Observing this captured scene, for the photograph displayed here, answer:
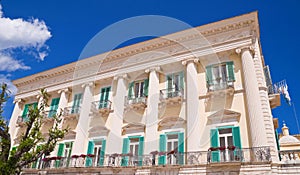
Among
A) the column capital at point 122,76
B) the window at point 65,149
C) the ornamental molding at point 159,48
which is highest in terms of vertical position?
the ornamental molding at point 159,48

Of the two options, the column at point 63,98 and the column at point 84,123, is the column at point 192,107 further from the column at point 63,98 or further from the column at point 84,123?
the column at point 63,98

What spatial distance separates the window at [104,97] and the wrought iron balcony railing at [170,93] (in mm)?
4128

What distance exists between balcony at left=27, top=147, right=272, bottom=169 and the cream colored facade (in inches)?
1.8

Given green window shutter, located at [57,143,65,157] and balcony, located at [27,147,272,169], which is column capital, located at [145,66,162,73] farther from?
green window shutter, located at [57,143,65,157]

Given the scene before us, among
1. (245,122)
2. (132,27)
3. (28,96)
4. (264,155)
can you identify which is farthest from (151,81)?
(28,96)

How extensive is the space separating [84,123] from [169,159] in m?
7.08

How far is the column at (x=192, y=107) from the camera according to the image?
497 inches

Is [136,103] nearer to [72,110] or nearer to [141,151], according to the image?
[141,151]

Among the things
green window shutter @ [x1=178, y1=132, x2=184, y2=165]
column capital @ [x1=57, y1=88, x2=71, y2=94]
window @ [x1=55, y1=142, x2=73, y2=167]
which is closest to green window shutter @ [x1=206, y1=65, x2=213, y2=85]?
green window shutter @ [x1=178, y1=132, x2=184, y2=165]

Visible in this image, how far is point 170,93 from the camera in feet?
48.5

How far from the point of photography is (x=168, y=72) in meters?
16.0

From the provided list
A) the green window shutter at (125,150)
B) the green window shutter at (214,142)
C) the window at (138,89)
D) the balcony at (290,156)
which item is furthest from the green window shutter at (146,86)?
the balcony at (290,156)

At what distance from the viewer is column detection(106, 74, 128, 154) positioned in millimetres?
14853

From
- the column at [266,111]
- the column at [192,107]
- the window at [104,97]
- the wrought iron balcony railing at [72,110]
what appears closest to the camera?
the column at [266,111]
